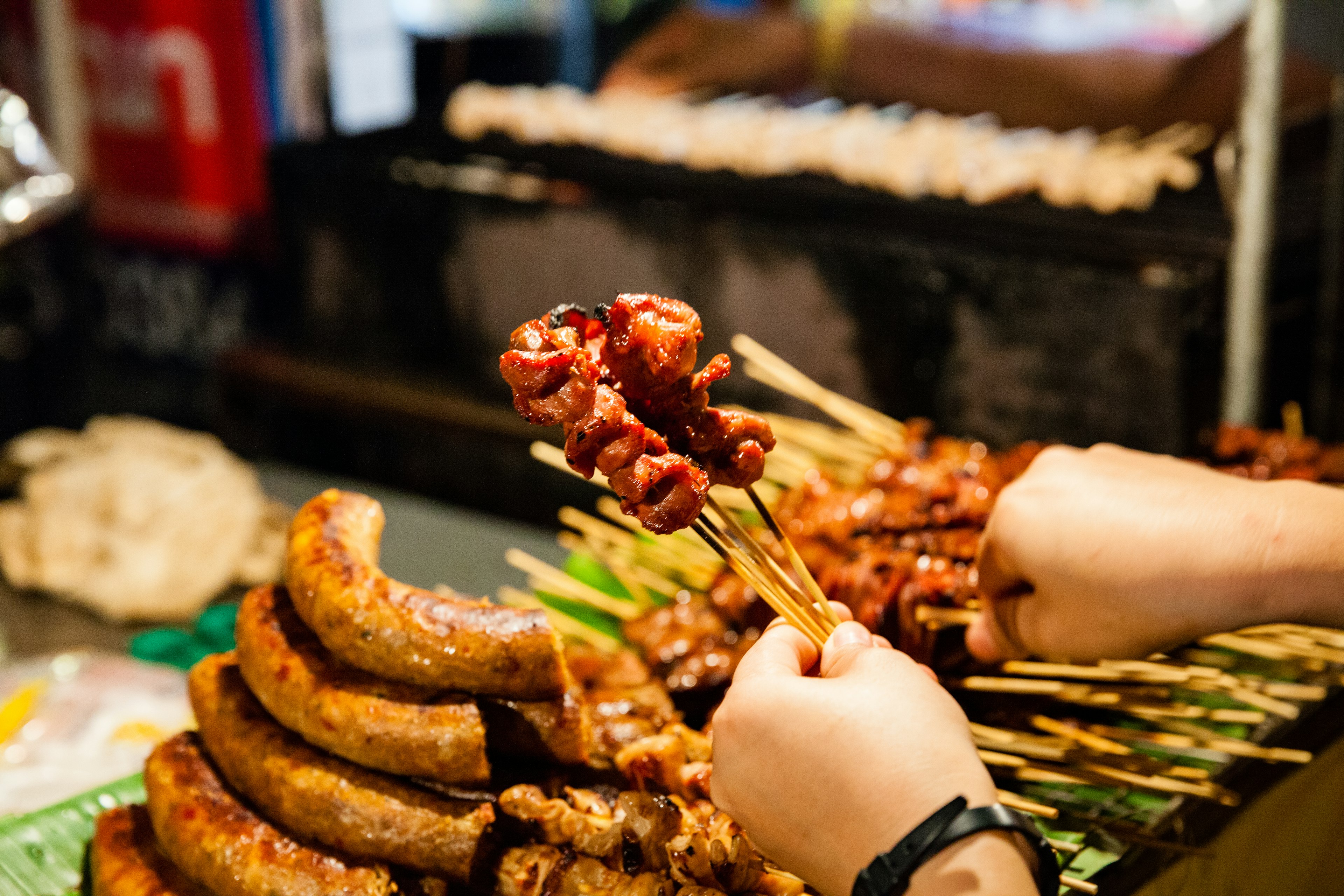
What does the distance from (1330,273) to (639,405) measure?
4425mm

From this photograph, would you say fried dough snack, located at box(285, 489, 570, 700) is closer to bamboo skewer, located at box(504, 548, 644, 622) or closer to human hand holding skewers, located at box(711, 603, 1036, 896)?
human hand holding skewers, located at box(711, 603, 1036, 896)

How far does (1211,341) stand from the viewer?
483 centimetres

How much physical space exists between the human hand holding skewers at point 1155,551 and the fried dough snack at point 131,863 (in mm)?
1853

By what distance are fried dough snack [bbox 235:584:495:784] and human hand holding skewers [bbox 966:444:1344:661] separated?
127 centimetres

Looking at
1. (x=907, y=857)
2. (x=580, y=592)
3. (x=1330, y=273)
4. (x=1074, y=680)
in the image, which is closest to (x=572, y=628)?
(x=580, y=592)

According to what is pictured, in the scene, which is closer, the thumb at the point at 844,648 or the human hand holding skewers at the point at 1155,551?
the thumb at the point at 844,648

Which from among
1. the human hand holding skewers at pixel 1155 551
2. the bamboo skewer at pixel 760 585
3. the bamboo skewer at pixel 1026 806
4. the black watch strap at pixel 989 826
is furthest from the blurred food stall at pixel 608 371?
the black watch strap at pixel 989 826

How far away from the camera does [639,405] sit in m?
2.10

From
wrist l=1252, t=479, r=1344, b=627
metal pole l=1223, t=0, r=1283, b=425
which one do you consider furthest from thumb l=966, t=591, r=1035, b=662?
metal pole l=1223, t=0, r=1283, b=425

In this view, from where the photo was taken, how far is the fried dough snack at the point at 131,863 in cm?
215

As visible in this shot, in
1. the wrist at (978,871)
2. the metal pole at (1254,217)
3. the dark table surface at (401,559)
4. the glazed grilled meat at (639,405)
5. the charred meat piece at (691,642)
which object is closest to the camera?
the wrist at (978,871)

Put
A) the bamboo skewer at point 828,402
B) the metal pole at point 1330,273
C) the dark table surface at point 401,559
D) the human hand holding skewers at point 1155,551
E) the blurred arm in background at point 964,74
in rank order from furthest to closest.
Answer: the blurred arm in background at point 964,74, the metal pole at point 1330,273, the dark table surface at point 401,559, the bamboo skewer at point 828,402, the human hand holding skewers at point 1155,551

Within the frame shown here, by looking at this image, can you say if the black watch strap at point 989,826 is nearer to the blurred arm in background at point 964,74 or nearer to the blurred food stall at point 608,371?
the blurred food stall at point 608,371

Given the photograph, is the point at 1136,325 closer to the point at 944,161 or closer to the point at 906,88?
the point at 944,161
